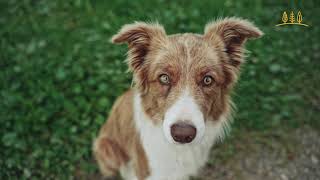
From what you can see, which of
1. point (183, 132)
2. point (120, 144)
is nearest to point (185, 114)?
point (183, 132)

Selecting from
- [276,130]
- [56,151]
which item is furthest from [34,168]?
[276,130]

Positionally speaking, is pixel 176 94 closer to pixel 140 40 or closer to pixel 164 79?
pixel 164 79

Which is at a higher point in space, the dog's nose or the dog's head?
the dog's head

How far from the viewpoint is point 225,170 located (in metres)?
4.46

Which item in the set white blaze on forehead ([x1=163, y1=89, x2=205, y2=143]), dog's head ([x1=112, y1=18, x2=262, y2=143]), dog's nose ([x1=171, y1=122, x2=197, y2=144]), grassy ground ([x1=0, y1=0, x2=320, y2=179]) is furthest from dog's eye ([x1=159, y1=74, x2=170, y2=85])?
grassy ground ([x1=0, y1=0, x2=320, y2=179])

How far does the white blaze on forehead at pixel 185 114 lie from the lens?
3003 millimetres

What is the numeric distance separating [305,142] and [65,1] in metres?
3.46

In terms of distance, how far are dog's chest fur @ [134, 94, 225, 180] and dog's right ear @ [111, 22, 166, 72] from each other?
32cm

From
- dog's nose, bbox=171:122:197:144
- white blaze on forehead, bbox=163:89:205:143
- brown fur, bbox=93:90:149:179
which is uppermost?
white blaze on forehead, bbox=163:89:205:143

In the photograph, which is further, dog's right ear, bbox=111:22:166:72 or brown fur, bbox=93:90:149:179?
brown fur, bbox=93:90:149:179

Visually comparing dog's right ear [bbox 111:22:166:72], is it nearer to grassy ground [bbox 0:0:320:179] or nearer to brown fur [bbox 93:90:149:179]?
brown fur [bbox 93:90:149:179]

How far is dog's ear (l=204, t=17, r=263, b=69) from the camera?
3342 millimetres

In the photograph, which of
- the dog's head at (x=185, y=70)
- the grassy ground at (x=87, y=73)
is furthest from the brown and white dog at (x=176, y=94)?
the grassy ground at (x=87, y=73)

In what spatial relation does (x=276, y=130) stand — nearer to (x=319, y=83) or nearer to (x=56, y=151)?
(x=319, y=83)
